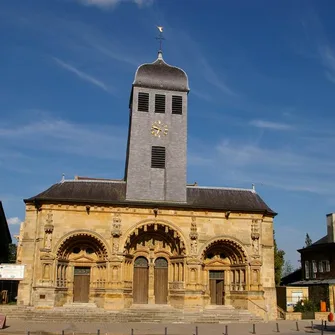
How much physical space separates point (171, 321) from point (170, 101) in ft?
47.8

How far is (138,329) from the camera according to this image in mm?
21203

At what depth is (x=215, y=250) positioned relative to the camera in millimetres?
29969

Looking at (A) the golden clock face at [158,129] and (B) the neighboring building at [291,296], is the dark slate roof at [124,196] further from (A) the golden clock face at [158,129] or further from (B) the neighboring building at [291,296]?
(B) the neighboring building at [291,296]

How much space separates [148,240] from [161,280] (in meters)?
2.61

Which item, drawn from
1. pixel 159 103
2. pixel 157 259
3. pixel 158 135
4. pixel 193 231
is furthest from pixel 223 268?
pixel 159 103

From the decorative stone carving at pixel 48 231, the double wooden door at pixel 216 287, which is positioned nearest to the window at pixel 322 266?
the double wooden door at pixel 216 287

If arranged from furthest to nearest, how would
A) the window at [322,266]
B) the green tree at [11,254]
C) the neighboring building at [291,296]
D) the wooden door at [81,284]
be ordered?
the green tree at [11,254] → the window at [322,266] → the neighboring building at [291,296] → the wooden door at [81,284]

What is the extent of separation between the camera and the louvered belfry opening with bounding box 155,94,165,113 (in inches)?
1258

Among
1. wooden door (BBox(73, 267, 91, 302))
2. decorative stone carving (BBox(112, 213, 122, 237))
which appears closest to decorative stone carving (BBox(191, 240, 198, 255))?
decorative stone carving (BBox(112, 213, 122, 237))

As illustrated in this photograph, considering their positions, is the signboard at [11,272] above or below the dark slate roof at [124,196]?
below

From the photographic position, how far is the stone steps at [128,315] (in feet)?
80.4

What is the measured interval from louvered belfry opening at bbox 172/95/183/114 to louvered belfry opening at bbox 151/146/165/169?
2.96 meters

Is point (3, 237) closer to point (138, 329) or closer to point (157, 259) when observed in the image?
point (157, 259)

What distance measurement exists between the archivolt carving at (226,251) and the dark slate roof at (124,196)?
209 centimetres
